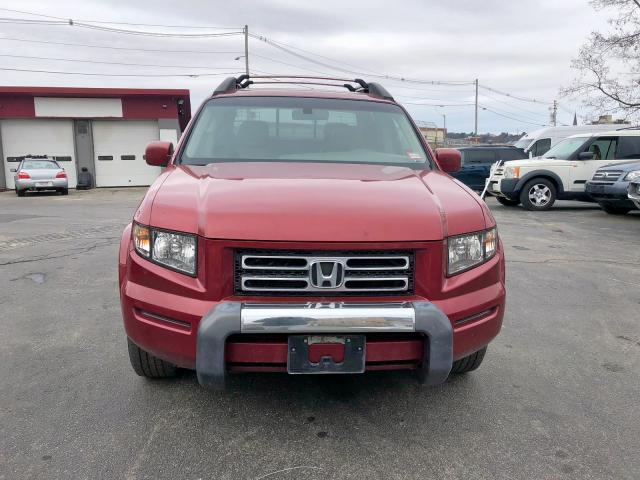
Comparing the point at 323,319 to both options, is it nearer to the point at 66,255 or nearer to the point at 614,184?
→ the point at 66,255

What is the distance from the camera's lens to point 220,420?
2.78m

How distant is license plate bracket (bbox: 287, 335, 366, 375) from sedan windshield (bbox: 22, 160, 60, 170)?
20.4 metres

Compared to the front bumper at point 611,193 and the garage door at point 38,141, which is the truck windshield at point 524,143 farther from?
the garage door at point 38,141

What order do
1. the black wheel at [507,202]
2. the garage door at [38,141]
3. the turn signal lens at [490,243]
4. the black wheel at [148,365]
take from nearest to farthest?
1. the turn signal lens at [490,243]
2. the black wheel at [148,365]
3. the black wheel at [507,202]
4. the garage door at [38,141]

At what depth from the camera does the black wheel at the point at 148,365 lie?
9.77 ft

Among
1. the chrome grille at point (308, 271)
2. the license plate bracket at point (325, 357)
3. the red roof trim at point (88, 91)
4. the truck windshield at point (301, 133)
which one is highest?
the red roof trim at point (88, 91)

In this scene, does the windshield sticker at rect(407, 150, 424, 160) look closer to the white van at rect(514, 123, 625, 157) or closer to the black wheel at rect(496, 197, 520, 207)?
the black wheel at rect(496, 197, 520, 207)

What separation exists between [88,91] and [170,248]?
2461 centimetres

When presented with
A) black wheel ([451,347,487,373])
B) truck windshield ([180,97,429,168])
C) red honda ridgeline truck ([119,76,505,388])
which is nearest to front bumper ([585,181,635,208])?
truck windshield ([180,97,429,168])

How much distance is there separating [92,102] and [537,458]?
2586 cm

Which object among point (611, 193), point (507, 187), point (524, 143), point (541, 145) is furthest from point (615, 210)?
point (524, 143)

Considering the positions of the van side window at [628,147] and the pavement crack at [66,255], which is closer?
the pavement crack at [66,255]

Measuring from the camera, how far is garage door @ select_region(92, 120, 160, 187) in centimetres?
2492

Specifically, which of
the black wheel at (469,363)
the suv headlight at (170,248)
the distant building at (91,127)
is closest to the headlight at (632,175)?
the black wheel at (469,363)
